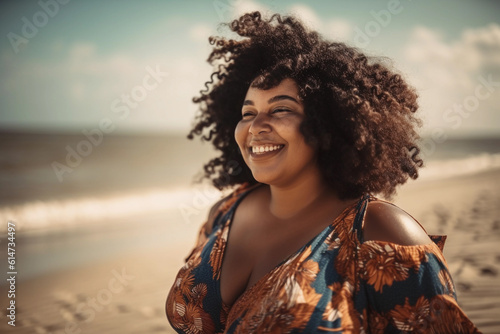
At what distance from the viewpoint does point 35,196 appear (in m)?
12.9

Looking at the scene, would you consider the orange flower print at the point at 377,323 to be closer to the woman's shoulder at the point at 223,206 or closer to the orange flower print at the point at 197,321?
the orange flower print at the point at 197,321

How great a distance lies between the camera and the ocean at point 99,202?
299 inches

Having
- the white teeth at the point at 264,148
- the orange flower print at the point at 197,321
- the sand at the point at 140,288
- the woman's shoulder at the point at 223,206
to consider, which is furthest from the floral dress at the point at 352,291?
the sand at the point at 140,288

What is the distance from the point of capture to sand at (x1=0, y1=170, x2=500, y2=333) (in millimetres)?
4734

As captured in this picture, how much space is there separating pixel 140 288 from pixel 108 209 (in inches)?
228

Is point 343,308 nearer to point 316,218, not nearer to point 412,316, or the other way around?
point 412,316

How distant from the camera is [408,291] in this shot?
1874mm

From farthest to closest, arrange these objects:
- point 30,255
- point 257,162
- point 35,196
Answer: point 35,196 → point 30,255 → point 257,162

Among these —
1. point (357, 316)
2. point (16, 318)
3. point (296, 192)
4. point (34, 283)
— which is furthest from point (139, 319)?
point (357, 316)

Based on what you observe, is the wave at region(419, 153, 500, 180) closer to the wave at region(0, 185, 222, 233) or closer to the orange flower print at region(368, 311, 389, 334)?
the wave at region(0, 185, 222, 233)

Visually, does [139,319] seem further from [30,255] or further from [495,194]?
[495,194]

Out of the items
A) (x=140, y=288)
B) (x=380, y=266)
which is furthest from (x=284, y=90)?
(x=140, y=288)

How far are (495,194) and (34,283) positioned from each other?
9.13 metres

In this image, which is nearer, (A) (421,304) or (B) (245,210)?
(A) (421,304)
